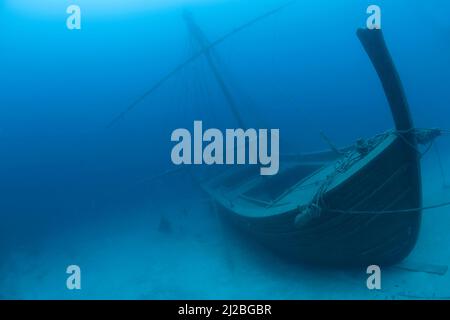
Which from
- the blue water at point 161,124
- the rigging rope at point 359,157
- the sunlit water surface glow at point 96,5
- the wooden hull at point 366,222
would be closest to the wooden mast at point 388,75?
the rigging rope at point 359,157

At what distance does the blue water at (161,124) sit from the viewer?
728 cm

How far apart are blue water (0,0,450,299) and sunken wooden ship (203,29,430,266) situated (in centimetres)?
71

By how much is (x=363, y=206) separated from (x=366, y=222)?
0.38m

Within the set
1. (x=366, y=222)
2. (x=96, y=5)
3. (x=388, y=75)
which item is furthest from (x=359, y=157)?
(x=96, y=5)

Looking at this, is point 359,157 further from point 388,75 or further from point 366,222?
point 388,75

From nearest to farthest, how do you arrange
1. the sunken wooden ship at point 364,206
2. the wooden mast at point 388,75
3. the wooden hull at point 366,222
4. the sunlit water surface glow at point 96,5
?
the wooden mast at point 388,75 → the sunken wooden ship at point 364,206 → the wooden hull at point 366,222 → the sunlit water surface glow at point 96,5

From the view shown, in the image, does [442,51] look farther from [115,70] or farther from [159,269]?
[115,70]

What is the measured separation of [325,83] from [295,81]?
6.28 m

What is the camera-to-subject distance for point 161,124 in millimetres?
35875

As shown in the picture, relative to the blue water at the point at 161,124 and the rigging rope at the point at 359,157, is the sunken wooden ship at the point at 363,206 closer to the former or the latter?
the rigging rope at the point at 359,157

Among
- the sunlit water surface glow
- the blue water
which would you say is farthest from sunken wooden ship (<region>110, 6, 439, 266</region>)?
the sunlit water surface glow

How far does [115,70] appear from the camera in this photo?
1725 inches

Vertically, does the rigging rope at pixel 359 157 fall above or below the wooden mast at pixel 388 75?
below
